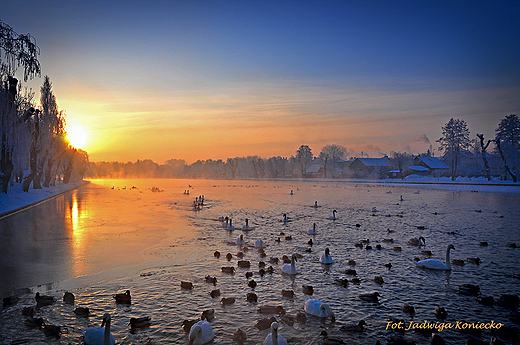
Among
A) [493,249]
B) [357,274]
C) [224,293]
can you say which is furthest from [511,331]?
[493,249]

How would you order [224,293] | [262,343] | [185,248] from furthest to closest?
[185,248] → [224,293] → [262,343]

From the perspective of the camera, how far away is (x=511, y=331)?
668 cm

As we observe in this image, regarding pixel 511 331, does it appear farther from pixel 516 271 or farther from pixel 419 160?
pixel 419 160

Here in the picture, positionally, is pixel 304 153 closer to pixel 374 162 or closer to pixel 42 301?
pixel 374 162

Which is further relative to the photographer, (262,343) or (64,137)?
(64,137)

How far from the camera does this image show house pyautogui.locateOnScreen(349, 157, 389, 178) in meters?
112

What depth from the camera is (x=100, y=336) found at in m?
6.08

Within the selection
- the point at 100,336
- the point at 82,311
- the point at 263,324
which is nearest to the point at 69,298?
the point at 82,311

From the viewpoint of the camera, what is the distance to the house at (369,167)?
112 m

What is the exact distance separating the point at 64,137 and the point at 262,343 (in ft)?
192

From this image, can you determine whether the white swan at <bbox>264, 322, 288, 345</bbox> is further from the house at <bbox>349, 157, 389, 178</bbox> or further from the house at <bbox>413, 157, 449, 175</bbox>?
the house at <bbox>349, 157, 389, 178</bbox>

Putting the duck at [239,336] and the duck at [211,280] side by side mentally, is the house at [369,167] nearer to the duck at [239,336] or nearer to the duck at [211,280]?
the duck at [211,280]

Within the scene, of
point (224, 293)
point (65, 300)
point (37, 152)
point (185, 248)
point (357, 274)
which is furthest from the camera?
point (37, 152)

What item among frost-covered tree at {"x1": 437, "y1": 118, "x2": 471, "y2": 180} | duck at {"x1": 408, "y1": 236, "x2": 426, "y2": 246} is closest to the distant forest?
frost-covered tree at {"x1": 437, "y1": 118, "x2": 471, "y2": 180}
